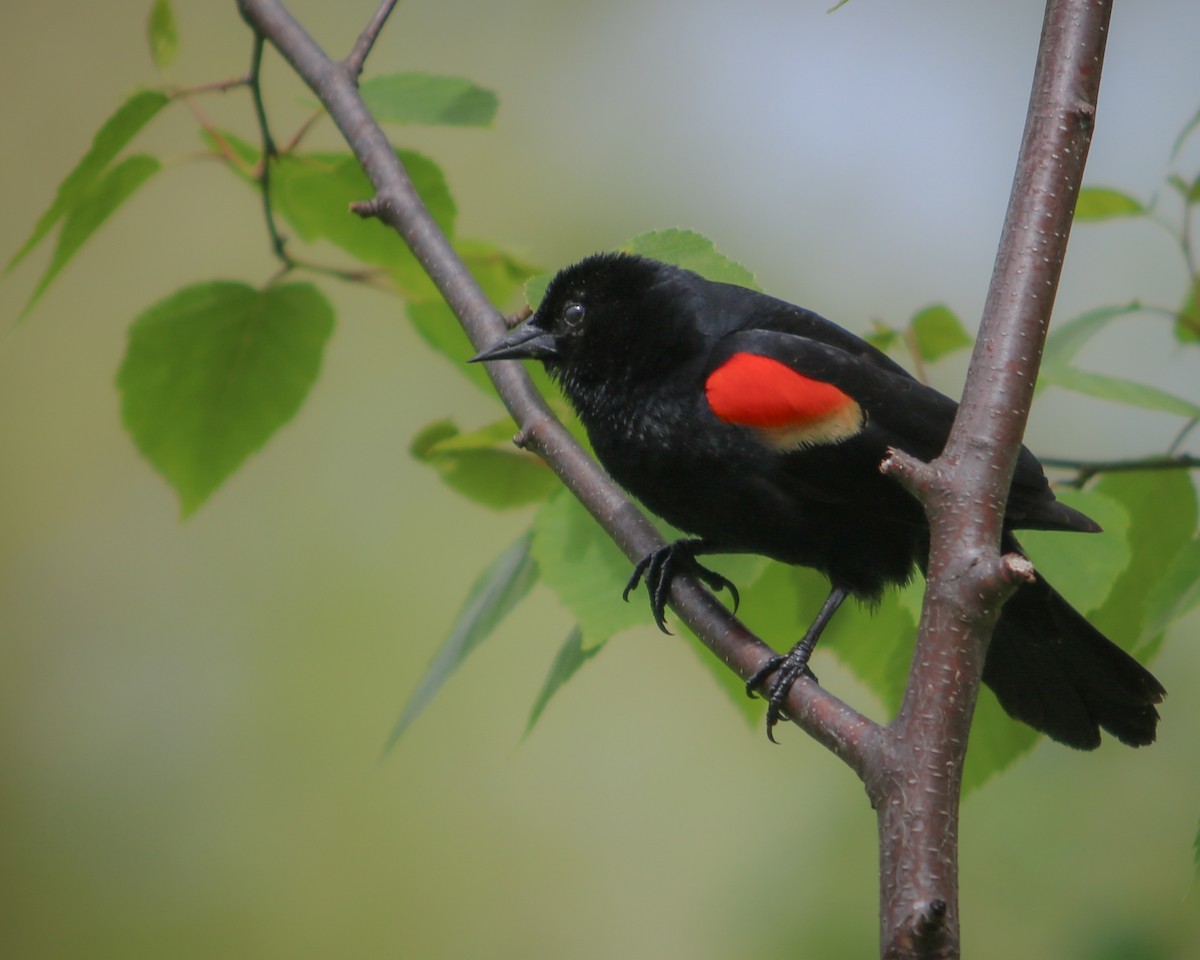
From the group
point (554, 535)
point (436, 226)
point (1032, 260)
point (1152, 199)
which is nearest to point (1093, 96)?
point (1032, 260)

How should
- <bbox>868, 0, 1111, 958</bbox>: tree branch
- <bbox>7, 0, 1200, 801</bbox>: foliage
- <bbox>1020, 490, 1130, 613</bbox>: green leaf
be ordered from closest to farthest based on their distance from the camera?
<bbox>868, 0, 1111, 958</bbox>: tree branch, <bbox>1020, 490, 1130, 613</bbox>: green leaf, <bbox>7, 0, 1200, 801</bbox>: foliage

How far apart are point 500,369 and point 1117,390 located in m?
0.73

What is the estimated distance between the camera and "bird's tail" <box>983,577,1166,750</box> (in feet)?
4.60

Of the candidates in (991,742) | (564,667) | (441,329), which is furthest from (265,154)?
(991,742)

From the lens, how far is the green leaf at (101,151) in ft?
4.42

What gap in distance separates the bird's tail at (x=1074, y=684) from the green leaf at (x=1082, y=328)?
30cm

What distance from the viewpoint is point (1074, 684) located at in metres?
1.42

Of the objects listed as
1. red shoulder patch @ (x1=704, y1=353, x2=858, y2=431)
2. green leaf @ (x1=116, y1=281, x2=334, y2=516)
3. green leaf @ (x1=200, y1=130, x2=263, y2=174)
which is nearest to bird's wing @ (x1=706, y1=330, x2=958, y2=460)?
red shoulder patch @ (x1=704, y1=353, x2=858, y2=431)

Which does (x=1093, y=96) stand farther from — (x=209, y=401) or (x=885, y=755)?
(x=209, y=401)

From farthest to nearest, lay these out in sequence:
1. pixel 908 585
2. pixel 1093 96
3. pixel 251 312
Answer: pixel 251 312, pixel 908 585, pixel 1093 96

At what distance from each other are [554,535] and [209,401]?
21.6 inches

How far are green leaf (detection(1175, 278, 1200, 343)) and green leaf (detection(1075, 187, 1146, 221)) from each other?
15 centimetres

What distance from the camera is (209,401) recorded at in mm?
1482

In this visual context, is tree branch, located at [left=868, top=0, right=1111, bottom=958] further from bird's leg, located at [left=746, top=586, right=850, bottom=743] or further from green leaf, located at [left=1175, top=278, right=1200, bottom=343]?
green leaf, located at [left=1175, top=278, right=1200, bottom=343]
